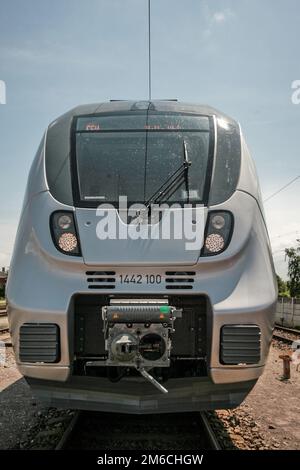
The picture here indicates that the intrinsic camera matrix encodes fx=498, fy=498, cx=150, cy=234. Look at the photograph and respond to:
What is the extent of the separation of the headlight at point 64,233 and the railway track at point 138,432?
5.32 feet

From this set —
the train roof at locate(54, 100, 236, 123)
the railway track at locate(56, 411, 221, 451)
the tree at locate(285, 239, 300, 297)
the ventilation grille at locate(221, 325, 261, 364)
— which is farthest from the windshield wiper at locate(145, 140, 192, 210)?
the tree at locate(285, 239, 300, 297)

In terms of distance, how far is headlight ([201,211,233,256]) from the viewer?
3828mm

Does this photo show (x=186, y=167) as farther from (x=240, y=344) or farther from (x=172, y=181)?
(x=240, y=344)

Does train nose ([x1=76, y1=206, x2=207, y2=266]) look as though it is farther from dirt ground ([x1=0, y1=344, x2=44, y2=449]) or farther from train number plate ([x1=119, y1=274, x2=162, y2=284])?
dirt ground ([x1=0, y1=344, x2=44, y2=449])

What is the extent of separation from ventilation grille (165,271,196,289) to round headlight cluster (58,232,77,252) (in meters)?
0.76

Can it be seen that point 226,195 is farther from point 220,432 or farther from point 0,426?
point 0,426

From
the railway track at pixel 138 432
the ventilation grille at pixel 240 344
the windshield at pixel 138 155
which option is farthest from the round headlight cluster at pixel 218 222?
the railway track at pixel 138 432

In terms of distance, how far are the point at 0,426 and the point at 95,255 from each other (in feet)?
8.09

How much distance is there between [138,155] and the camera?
4527 millimetres

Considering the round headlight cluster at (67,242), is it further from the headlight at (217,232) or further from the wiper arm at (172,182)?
the headlight at (217,232)

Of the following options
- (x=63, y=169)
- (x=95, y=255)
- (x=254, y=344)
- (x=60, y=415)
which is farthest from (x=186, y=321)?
(x=60, y=415)

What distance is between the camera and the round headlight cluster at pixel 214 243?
383 cm

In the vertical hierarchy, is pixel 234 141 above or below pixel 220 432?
above
